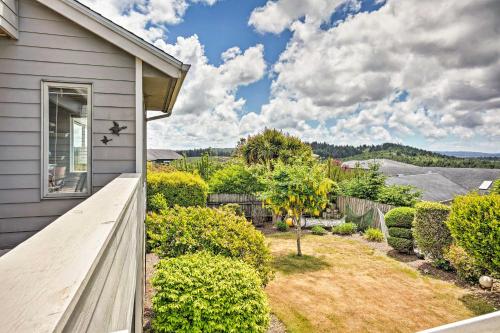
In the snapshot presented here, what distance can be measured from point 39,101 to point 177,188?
8.50 m

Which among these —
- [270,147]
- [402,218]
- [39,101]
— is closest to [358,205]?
[402,218]

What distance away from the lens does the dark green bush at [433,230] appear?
9383 millimetres

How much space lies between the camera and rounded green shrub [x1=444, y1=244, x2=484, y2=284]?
7.99 metres

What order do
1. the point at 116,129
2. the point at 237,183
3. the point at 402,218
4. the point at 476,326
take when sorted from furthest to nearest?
the point at 237,183, the point at 402,218, the point at 116,129, the point at 476,326

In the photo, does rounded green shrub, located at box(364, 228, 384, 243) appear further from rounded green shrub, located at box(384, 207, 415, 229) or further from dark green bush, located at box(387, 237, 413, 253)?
dark green bush, located at box(387, 237, 413, 253)

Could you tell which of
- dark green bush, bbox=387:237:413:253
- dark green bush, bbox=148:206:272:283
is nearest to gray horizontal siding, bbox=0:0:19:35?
dark green bush, bbox=148:206:272:283

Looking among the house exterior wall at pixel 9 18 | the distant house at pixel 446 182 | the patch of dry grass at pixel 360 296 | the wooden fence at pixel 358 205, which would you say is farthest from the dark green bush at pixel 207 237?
the distant house at pixel 446 182

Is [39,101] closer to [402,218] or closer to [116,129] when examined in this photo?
[116,129]

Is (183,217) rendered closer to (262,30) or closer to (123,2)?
(123,2)

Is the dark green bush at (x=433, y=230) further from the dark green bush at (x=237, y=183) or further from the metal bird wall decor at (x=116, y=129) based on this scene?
the metal bird wall decor at (x=116, y=129)

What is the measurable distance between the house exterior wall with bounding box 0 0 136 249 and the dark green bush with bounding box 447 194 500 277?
25.2ft

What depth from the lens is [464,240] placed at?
25.0ft

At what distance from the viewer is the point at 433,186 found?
19.9 metres

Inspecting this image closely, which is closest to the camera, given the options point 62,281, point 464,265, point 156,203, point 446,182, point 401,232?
point 62,281
